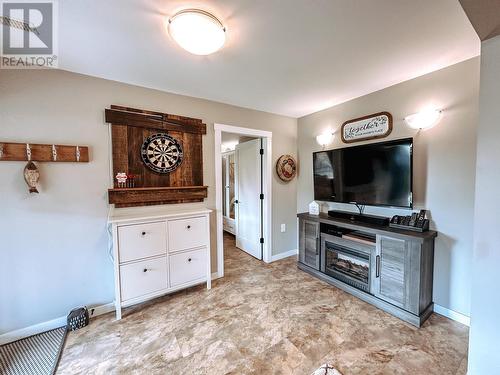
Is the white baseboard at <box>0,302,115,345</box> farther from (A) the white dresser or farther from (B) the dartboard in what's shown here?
(B) the dartboard

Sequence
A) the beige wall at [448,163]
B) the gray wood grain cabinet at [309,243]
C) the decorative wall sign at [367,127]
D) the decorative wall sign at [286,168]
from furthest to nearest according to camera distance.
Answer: the decorative wall sign at [286,168]
the gray wood grain cabinet at [309,243]
the decorative wall sign at [367,127]
the beige wall at [448,163]

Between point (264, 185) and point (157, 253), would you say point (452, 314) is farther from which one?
point (157, 253)

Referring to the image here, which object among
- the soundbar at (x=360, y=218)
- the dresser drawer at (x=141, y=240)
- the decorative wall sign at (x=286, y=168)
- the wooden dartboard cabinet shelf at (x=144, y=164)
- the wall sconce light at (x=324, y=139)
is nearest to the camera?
the dresser drawer at (x=141, y=240)

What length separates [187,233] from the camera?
92.3 inches

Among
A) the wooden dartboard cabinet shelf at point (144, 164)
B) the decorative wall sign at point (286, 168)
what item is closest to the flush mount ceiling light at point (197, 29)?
the wooden dartboard cabinet shelf at point (144, 164)

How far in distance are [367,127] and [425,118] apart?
609 millimetres

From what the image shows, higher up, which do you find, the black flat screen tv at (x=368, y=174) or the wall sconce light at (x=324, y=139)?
the wall sconce light at (x=324, y=139)

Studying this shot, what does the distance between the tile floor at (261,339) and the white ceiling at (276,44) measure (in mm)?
2375

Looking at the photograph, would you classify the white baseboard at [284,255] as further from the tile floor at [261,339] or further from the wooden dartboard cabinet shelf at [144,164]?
the wooden dartboard cabinet shelf at [144,164]

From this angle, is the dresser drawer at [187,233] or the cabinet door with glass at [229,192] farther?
the cabinet door with glass at [229,192]

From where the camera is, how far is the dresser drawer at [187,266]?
89.9 inches

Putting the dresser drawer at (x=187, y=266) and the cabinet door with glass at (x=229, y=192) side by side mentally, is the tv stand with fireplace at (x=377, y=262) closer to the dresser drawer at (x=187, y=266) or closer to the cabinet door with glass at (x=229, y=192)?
the dresser drawer at (x=187, y=266)

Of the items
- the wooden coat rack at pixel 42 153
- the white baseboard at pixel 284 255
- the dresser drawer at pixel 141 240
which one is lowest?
the white baseboard at pixel 284 255

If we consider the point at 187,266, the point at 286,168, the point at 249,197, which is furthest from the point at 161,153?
the point at 286,168
